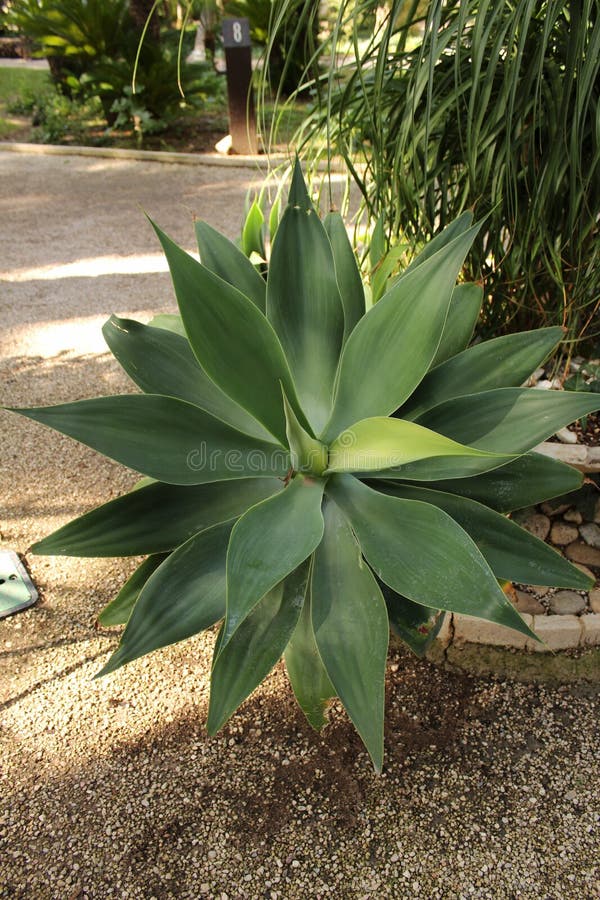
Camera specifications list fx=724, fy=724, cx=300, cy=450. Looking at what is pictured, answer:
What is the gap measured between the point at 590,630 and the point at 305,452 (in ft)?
3.59

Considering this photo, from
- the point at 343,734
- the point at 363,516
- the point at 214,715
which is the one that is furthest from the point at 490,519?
the point at 343,734

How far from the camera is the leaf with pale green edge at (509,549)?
51.2 inches

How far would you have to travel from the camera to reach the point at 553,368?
7.94ft

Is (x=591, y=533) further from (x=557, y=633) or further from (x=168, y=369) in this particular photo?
(x=168, y=369)

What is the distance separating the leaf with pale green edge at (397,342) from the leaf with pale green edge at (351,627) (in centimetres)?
23

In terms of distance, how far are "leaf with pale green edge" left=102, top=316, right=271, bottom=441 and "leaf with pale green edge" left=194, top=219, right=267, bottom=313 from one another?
18cm

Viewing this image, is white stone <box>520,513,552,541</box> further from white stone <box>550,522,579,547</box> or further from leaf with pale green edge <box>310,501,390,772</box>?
leaf with pale green edge <box>310,501,390,772</box>

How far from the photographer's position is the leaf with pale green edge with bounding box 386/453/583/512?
1.38 m

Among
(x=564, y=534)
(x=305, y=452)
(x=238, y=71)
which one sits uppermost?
(x=238, y=71)

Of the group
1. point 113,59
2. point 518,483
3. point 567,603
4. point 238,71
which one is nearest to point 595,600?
point 567,603

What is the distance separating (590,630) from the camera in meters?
1.99

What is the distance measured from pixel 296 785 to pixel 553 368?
5.07 ft

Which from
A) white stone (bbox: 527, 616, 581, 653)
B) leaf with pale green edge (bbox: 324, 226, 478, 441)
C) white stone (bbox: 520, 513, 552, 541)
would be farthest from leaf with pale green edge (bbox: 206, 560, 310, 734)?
white stone (bbox: 520, 513, 552, 541)

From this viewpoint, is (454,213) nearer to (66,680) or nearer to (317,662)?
(317,662)
